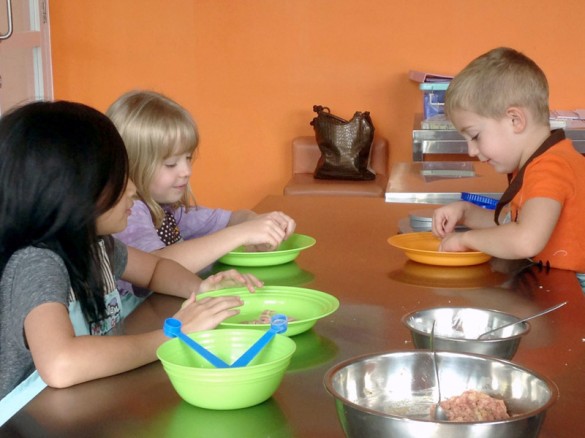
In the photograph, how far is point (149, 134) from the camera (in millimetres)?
1982

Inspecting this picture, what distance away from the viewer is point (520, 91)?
1987 mm

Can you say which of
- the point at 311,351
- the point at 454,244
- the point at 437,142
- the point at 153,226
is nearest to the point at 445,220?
the point at 454,244

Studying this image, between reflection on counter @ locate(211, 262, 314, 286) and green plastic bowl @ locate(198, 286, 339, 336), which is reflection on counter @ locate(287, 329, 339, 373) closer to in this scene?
green plastic bowl @ locate(198, 286, 339, 336)

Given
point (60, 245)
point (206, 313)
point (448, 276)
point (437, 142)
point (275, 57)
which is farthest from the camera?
point (275, 57)

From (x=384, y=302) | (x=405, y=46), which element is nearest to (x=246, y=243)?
(x=384, y=302)

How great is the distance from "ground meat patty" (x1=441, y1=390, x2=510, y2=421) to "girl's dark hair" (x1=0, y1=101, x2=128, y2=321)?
0.64m

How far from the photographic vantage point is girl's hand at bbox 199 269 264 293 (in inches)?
59.2

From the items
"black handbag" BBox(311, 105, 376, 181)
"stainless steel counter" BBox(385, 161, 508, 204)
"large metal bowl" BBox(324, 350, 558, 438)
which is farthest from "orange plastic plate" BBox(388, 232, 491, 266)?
"black handbag" BBox(311, 105, 376, 181)

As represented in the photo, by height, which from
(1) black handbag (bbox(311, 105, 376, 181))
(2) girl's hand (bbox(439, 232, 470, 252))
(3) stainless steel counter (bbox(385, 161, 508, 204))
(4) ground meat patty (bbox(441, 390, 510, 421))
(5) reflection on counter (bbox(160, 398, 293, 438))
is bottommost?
(1) black handbag (bbox(311, 105, 376, 181))

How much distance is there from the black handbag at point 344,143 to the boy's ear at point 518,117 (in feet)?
7.39

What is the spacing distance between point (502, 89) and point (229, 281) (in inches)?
32.9

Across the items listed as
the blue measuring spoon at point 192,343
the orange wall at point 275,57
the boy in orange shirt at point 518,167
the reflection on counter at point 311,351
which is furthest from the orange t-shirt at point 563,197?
the orange wall at point 275,57

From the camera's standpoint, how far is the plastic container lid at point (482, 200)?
88.4 inches

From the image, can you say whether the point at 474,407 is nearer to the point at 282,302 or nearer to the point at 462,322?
the point at 462,322
